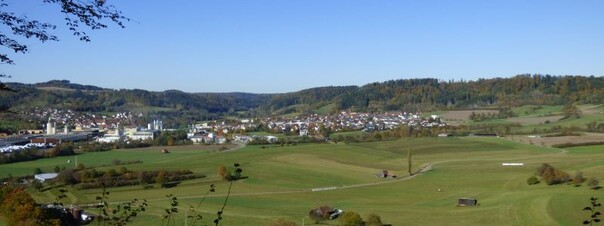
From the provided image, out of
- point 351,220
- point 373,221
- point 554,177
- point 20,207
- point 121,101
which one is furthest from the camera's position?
point 121,101

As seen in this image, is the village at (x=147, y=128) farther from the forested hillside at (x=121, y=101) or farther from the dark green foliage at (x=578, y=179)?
the dark green foliage at (x=578, y=179)

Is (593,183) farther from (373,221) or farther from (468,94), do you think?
(468,94)

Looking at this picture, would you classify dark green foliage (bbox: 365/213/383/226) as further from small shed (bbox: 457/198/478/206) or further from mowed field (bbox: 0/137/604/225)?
small shed (bbox: 457/198/478/206)

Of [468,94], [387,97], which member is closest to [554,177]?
[468,94]

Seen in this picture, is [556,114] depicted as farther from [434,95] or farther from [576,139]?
[434,95]

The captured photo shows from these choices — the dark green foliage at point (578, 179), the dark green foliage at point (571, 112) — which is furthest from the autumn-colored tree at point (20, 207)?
the dark green foliage at point (571, 112)

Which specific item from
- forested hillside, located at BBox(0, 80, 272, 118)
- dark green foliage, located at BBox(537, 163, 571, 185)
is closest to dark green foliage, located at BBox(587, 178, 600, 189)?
dark green foliage, located at BBox(537, 163, 571, 185)
